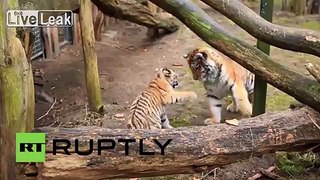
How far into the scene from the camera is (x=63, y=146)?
2.83 meters

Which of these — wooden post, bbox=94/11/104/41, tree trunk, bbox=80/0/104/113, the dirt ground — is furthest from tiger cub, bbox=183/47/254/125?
wooden post, bbox=94/11/104/41

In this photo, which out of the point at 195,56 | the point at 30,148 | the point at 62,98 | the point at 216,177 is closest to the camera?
the point at 30,148

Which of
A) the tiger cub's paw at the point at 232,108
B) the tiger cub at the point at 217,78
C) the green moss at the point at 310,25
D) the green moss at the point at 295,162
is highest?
the green moss at the point at 310,25

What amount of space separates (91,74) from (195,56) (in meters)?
0.92

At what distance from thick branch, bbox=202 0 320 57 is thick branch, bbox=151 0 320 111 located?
14 cm

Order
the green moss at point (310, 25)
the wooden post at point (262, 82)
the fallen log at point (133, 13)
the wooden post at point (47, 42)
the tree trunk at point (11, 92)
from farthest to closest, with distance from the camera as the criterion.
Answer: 1. the green moss at point (310, 25)
2. the wooden post at point (47, 42)
3. the fallen log at point (133, 13)
4. the wooden post at point (262, 82)
5. the tree trunk at point (11, 92)

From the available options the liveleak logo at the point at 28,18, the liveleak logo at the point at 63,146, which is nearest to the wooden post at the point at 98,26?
the liveleak logo at the point at 28,18

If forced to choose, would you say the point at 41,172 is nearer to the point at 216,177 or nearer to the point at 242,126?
the point at 242,126

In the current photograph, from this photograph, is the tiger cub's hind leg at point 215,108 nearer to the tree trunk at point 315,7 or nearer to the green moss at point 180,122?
the green moss at point 180,122

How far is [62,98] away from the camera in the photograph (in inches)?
217

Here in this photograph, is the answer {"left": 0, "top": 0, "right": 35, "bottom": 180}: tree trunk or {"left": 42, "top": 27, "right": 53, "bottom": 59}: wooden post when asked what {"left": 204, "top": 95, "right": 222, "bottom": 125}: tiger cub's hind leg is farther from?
{"left": 42, "top": 27, "right": 53, "bottom": 59}: wooden post

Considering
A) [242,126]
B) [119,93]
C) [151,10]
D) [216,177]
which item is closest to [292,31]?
[242,126]

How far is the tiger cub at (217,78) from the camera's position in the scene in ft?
15.0

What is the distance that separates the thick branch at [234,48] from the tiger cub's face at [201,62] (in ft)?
2.95
